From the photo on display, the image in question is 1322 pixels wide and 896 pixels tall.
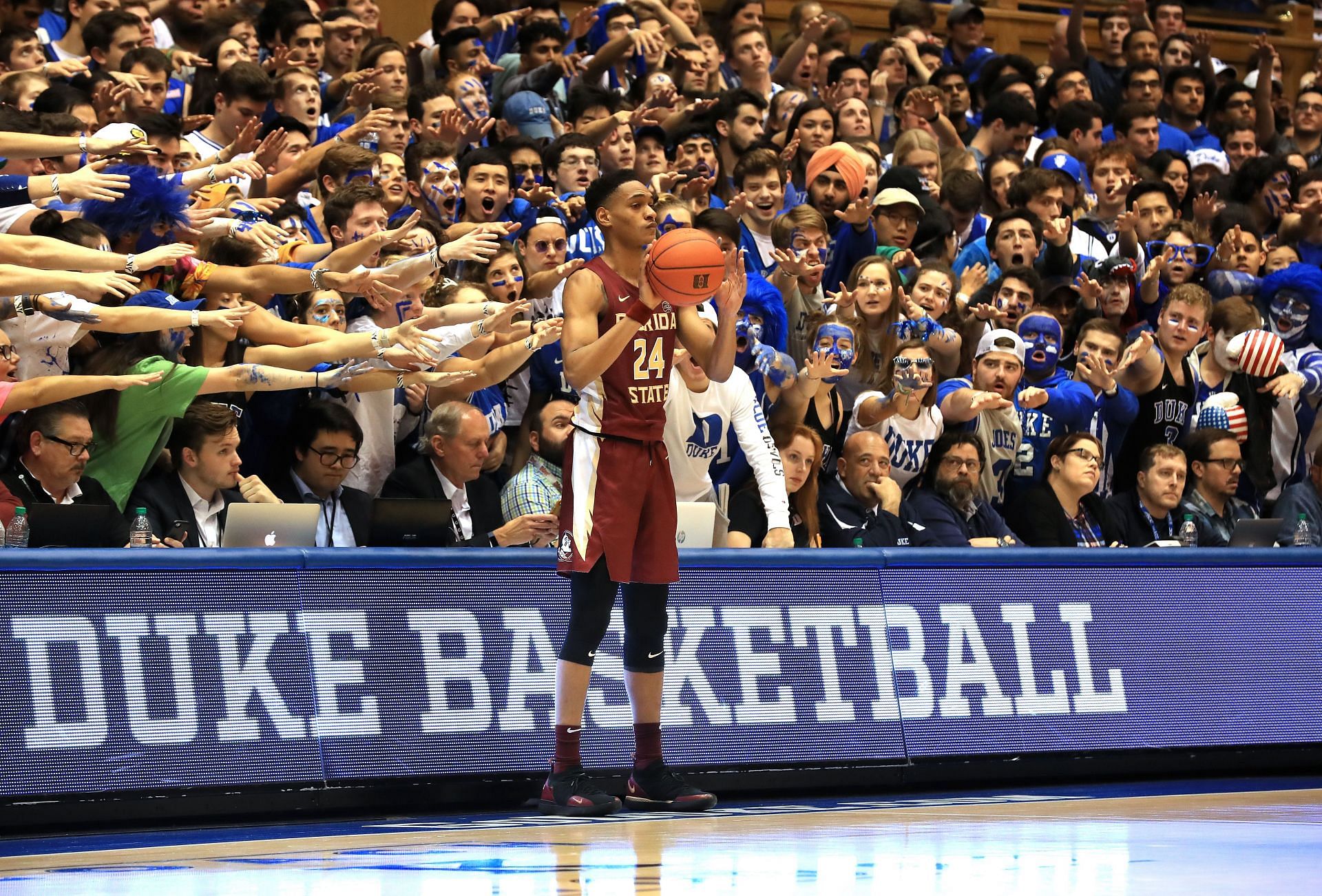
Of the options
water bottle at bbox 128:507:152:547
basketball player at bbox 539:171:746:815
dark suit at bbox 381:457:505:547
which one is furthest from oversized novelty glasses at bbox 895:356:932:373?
water bottle at bbox 128:507:152:547

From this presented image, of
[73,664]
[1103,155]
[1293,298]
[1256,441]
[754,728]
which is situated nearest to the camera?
[73,664]

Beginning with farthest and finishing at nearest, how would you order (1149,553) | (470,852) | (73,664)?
(1149,553), (73,664), (470,852)

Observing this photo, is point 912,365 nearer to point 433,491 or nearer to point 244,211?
point 433,491

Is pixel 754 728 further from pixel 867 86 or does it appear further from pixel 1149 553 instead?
pixel 867 86

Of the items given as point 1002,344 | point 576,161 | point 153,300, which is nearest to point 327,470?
point 153,300

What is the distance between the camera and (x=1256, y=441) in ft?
38.4

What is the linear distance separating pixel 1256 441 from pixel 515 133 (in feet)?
17.8

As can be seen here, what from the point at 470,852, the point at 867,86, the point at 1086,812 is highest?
the point at 867,86

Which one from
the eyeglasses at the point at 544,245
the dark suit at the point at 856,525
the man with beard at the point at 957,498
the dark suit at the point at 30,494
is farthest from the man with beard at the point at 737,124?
the dark suit at the point at 30,494

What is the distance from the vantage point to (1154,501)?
1067 centimetres

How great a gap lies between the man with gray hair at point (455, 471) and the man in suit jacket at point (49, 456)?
161 centimetres

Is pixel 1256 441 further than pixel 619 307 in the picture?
Yes

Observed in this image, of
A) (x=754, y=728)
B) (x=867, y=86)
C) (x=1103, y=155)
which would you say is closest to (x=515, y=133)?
(x=867, y=86)

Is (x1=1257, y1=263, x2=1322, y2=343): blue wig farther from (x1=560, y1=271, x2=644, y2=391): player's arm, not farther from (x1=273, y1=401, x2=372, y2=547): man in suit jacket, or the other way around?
(x1=273, y1=401, x2=372, y2=547): man in suit jacket
